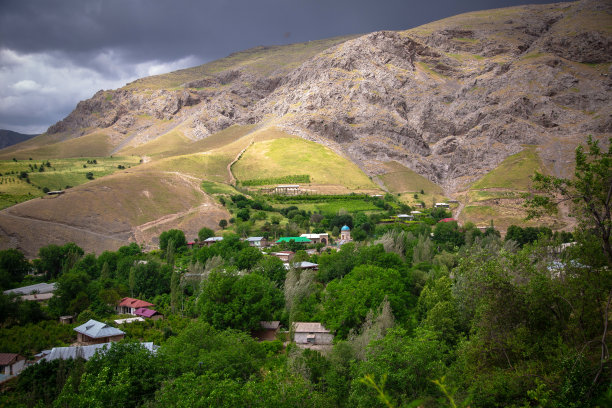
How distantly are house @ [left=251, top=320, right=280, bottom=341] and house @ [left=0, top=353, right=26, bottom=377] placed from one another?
17.4m

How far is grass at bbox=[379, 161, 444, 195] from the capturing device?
130500mm

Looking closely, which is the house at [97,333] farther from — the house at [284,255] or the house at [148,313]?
the house at [284,255]

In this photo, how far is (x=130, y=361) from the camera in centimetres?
2212

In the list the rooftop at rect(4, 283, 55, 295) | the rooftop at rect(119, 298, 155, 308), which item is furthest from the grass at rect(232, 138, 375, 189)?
the rooftop at rect(119, 298, 155, 308)

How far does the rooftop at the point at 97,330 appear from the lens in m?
34.3

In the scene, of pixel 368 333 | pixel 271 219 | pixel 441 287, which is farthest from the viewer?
pixel 271 219

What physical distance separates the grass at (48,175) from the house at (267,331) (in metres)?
77.6

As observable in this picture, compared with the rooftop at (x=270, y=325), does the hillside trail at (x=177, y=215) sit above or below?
above

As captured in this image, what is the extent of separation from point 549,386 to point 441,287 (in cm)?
1862

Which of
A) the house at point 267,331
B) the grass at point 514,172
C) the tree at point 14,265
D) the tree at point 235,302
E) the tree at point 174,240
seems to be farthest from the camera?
the grass at point 514,172

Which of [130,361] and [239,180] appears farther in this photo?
[239,180]

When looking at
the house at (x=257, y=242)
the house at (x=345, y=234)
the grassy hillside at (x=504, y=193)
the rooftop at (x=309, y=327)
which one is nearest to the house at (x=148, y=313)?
the rooftop at (x=309, y=327)

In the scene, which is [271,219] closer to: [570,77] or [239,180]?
[239,180]

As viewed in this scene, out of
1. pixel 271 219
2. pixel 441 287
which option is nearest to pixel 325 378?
pixel 441 287
